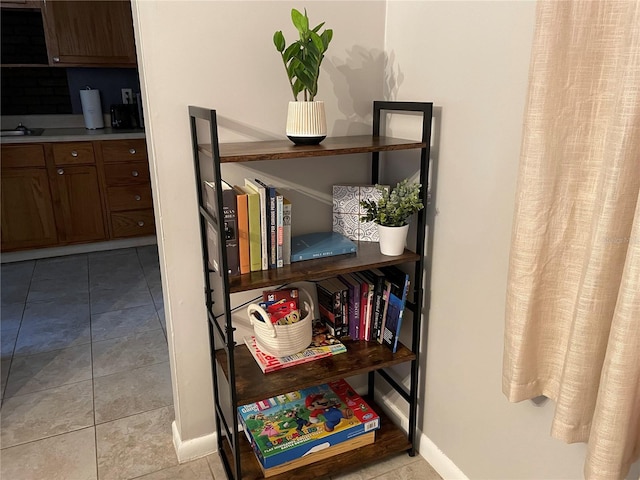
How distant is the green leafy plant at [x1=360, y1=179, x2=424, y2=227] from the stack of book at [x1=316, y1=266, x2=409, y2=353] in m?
0.22

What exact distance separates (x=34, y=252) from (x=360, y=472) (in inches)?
125

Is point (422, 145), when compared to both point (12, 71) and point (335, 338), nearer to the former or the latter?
point (335, 338)

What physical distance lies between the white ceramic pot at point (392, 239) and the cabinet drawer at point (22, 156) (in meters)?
3.03

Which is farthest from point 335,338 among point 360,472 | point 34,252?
point 34,252

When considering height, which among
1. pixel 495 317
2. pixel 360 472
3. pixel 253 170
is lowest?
pixel 360 472

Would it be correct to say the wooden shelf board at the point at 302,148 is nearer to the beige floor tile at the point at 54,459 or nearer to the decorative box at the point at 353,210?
the decorative box at the point at 353,210

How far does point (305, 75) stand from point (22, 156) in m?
2.98

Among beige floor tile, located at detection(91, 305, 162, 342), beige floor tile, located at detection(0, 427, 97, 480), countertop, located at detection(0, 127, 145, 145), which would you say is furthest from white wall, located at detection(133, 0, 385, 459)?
countertop, located at detection(0, 127, 145, 145)

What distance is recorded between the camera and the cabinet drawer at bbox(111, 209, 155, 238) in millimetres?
3955

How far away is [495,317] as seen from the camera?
142 centimetres

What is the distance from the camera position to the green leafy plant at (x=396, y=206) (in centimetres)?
152

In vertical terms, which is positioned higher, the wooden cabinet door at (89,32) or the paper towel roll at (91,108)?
the wooden cabinet door at (89,32)

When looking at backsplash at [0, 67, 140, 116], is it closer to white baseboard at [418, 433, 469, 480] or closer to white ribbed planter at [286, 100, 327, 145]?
white ribbed planter at [286, 100, 327, 145]

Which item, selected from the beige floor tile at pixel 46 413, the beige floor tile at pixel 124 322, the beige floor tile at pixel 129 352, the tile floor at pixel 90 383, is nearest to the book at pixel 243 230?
the tile floor at pixel 90 383
